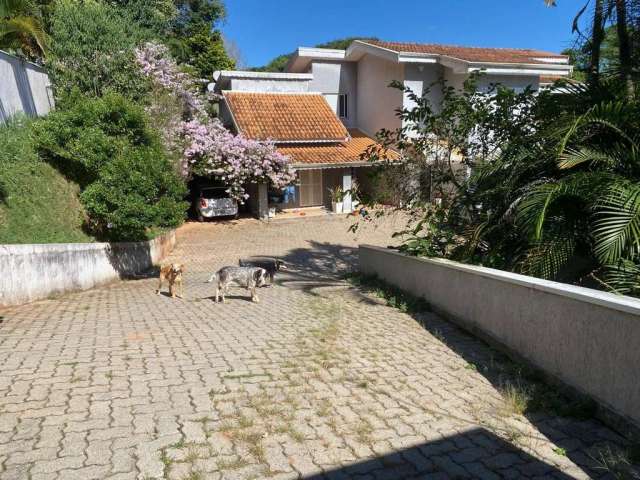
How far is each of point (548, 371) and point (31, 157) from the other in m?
11.4

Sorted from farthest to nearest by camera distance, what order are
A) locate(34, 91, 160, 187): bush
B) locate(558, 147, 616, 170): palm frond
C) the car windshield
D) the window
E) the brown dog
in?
the window
the car windshield
locate(34, 91, 160, 187): bush
the brown dog
locate(558, 147, 616, 170): palm frond

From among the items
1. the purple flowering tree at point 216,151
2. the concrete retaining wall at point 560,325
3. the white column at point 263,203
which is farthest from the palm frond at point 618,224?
the white column at point 263,203

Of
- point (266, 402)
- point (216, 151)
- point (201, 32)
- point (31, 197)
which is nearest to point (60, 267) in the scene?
point (31, 197)

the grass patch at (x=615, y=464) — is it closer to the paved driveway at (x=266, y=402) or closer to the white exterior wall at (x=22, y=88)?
the paved driveway at (x=266, y=402)

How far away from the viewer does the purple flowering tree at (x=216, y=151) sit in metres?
19.2

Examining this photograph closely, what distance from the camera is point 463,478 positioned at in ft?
10.6

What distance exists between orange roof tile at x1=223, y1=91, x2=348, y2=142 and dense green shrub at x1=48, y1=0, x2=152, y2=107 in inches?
239

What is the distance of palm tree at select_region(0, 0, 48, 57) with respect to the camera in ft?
45.1

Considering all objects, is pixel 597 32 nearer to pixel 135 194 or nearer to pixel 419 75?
pixel 135 194

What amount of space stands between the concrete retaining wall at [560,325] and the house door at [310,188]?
16.9 metres

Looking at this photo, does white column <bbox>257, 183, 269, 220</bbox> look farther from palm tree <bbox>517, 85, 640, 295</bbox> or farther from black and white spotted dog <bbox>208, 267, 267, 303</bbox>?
palm tree <bbox>517, 85, 640, 295</bbox>

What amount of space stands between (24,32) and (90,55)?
196 centimetres

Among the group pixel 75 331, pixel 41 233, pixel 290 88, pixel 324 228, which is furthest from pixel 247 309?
pixel 290 88

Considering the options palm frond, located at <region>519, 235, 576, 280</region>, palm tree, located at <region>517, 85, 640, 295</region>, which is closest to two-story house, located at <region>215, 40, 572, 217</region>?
palm tree, located at <region>517, 85, 640, 295</region>
